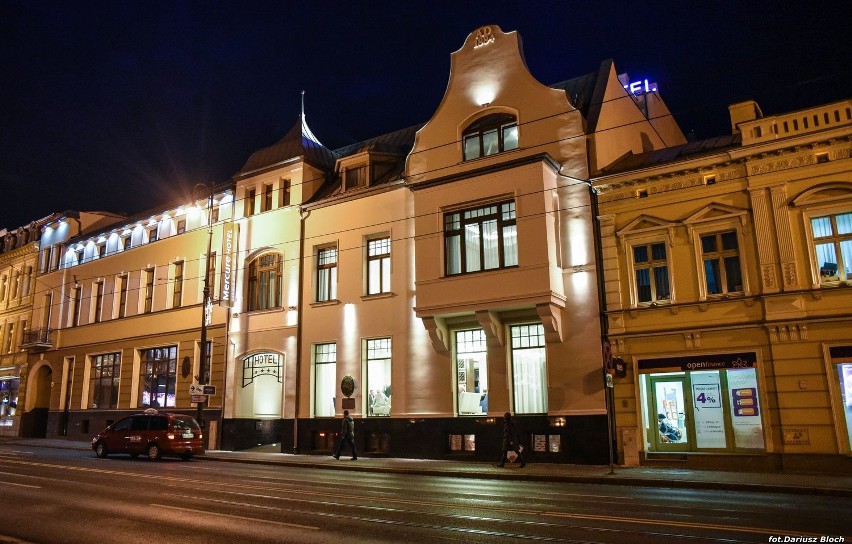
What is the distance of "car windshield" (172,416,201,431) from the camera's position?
23.9 metres

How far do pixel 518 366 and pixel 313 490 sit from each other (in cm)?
1042

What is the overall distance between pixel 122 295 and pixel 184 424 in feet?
52.5

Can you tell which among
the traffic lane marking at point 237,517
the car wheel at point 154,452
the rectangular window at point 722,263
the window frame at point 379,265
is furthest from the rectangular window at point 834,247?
the car wheel at point 154,452

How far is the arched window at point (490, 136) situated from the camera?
79.1ft

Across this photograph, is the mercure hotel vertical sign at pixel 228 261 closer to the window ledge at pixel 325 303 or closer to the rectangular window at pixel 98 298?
the window ledge at pixel 325 303

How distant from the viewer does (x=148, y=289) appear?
116 feet

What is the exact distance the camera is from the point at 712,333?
19.0 m

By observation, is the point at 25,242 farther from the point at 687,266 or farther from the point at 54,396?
the point at 687,266

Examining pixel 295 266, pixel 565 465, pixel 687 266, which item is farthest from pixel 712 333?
pixel 295 266

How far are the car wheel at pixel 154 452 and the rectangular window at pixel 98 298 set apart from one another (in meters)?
17.3

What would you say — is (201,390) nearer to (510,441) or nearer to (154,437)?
(154,437)

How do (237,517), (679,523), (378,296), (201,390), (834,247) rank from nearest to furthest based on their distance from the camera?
(679,523)
(237,517)
(834,247)
(378,296)
(201,390)

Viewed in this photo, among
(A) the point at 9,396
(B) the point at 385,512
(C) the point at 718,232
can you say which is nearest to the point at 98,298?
(A) the point at 9,396

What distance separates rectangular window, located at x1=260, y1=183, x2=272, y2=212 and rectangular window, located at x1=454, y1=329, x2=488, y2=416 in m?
12.5
